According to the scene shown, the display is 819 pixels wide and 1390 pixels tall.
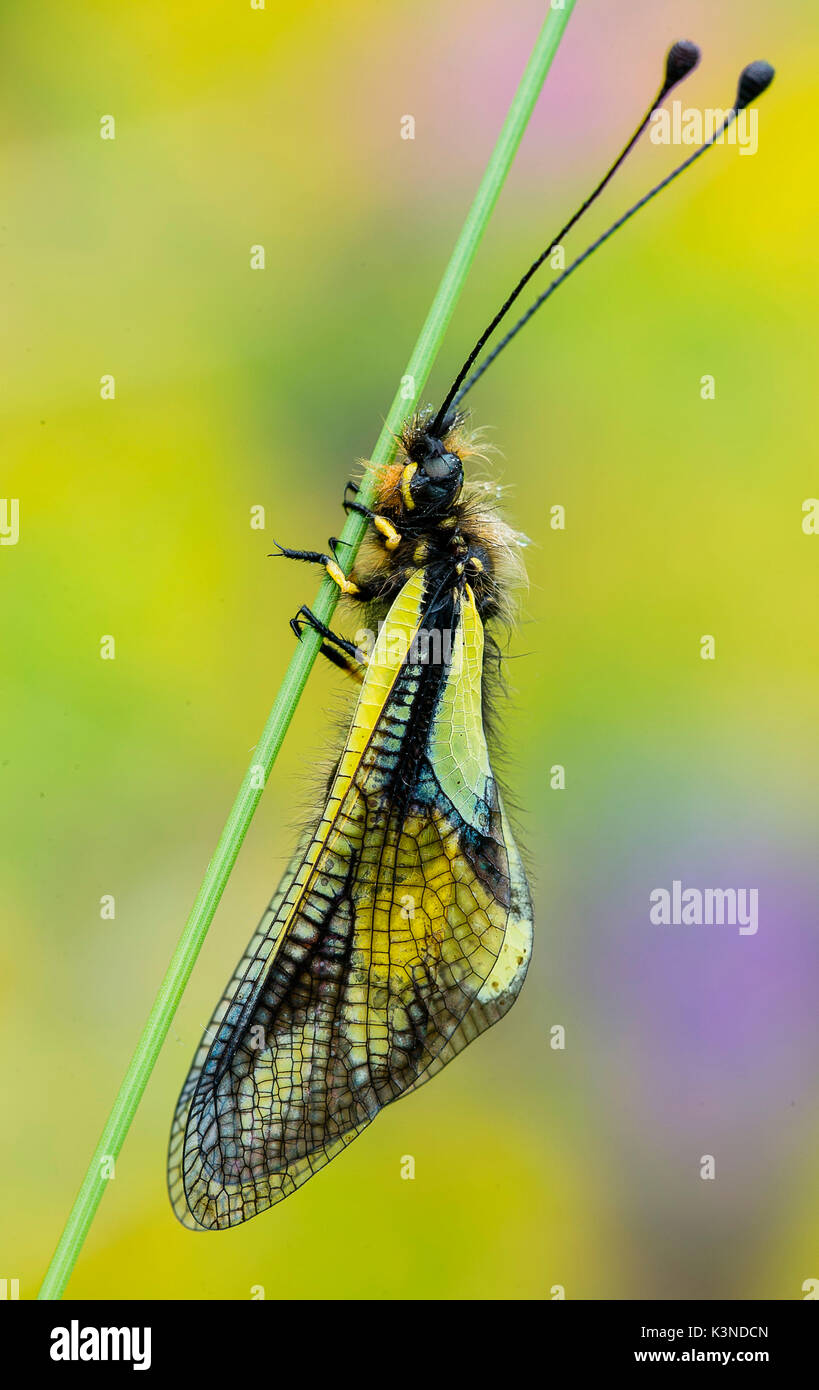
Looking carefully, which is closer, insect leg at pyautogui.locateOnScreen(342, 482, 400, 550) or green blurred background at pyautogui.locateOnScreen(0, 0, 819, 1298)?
insect leg at pyautogui.locateOnScreen(342, 482, 400, 550)

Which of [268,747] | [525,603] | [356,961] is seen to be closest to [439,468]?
[268,747]

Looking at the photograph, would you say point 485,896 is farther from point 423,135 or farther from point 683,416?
point 423,135

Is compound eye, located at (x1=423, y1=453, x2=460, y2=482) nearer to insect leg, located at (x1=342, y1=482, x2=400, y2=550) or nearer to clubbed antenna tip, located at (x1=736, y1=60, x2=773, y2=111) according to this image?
insect leg, located at (x1=342, y1=482, x2=400, y2=550)

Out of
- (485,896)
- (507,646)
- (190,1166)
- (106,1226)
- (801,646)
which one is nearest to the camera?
(190,1166)

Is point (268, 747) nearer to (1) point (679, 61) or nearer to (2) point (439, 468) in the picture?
(2) point (439, 468)

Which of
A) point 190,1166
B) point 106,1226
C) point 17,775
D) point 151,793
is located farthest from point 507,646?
point 106,1226

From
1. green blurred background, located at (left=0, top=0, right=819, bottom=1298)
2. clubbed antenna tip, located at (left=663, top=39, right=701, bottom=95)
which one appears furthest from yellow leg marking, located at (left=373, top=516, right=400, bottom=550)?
green blurred background, located at (left=0, top=0, right=819, bottom=1298)
